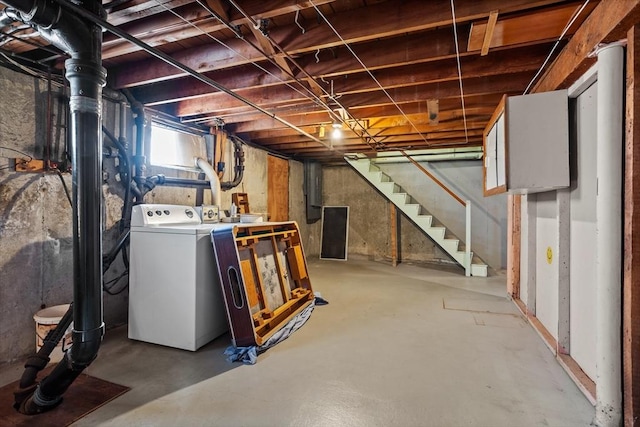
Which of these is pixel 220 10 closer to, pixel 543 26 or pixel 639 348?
pixel 543 26

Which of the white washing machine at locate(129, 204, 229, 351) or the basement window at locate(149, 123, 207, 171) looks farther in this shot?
the basement window at locate(149, 123, 207, 171)

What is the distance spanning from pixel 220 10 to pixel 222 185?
9.25 ft

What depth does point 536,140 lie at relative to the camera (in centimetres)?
220

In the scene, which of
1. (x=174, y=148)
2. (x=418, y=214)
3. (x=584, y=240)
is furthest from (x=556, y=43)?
(x=418, y=214)

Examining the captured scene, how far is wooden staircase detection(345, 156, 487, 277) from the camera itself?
5520 mm

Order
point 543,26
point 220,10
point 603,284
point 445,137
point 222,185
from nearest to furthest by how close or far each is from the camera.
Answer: point 603,284 < point 220,10 < point 543,26 < point 222,185 < point 445,137

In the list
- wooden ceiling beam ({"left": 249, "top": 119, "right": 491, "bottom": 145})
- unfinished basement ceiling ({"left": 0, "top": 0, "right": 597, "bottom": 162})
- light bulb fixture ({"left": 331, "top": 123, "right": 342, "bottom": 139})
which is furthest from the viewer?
wooden ceiling beam ({"left": 249, "top": 119, "right": 491, "bottom": 145})

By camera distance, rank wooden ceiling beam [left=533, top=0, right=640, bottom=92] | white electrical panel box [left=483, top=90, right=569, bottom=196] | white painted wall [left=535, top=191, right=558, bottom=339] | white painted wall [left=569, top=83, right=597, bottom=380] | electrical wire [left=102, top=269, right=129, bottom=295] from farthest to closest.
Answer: electrical wire [left=102, top=269, right=129, bottom=295] < white painted wall [left=535, top=191, right=558, bottom=339] < white electrical panel box [left=483, top=90, right=569, bottom=196] < white painted wall [left=569, top=83, right=597, bottom=380] < wooden ceiling beam [left=533, top=0, right=640, bottom=92]

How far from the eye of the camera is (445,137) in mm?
4848

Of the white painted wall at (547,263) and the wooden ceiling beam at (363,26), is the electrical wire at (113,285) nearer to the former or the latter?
the wooden ceiling beam at (363,26)

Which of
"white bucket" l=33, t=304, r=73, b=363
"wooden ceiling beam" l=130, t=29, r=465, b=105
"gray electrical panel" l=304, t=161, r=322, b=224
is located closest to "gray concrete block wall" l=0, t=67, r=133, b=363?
"white bucket" l=33, t=304, r=73, b=363

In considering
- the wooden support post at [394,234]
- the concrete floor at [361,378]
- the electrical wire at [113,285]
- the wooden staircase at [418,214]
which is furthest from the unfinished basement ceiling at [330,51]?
the wooden support post at [394,234]

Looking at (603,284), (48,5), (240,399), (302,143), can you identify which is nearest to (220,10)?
(48,5)

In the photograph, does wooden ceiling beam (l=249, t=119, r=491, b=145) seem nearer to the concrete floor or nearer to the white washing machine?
the concrete floor
